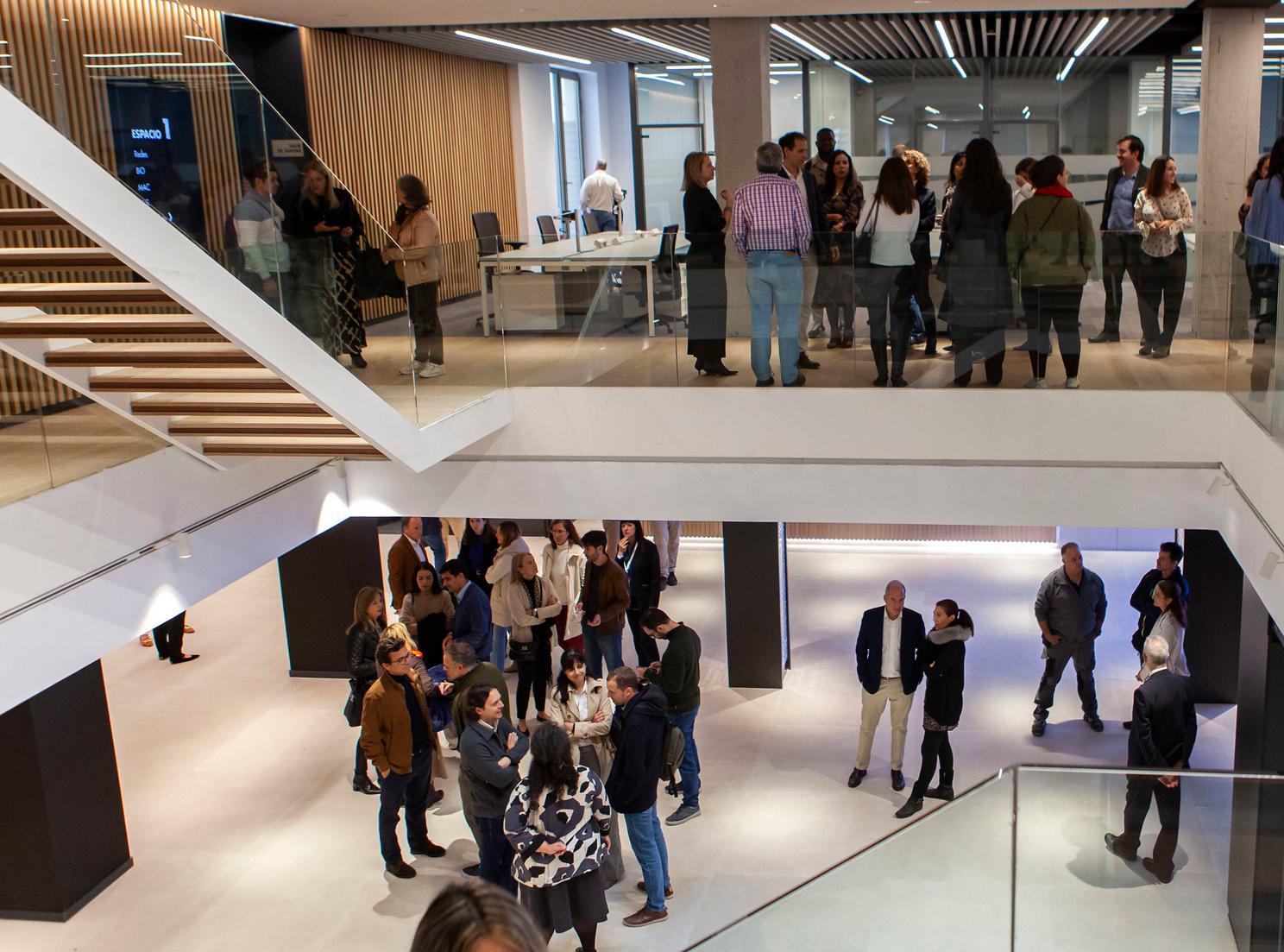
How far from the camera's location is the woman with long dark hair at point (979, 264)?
26.7 ft

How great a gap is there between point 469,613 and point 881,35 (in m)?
8.06

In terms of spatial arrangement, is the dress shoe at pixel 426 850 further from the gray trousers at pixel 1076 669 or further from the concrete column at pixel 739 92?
the concrete column at pixel 739 92

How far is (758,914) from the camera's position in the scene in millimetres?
4820

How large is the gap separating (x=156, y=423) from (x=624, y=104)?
50.6 feet

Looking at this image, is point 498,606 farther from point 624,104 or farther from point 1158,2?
point 624,104

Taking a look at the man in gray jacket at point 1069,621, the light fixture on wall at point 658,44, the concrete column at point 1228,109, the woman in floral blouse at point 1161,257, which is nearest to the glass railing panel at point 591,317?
the woman in floral blouse at point 1161,257

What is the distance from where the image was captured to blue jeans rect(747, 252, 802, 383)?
28.3ft

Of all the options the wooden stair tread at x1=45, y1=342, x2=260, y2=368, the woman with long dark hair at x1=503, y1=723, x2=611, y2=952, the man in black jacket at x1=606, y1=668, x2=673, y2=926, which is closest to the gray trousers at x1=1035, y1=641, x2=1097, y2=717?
the man in black jacket at x1=606, y1=668, x2=673, y2=926

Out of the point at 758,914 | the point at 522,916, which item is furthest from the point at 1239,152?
the point at 522,916

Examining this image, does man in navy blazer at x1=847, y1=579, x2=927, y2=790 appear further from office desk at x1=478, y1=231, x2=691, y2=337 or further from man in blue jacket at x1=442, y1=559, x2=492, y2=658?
man in blue jacket at x1=442, y1=559, x2=492, y2=658

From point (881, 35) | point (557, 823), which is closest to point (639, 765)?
point (557, 823)

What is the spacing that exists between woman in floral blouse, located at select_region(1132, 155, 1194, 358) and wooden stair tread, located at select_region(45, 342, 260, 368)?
562cm

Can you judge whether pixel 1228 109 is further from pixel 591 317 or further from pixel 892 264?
pixel 591 317

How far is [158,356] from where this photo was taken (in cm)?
632
